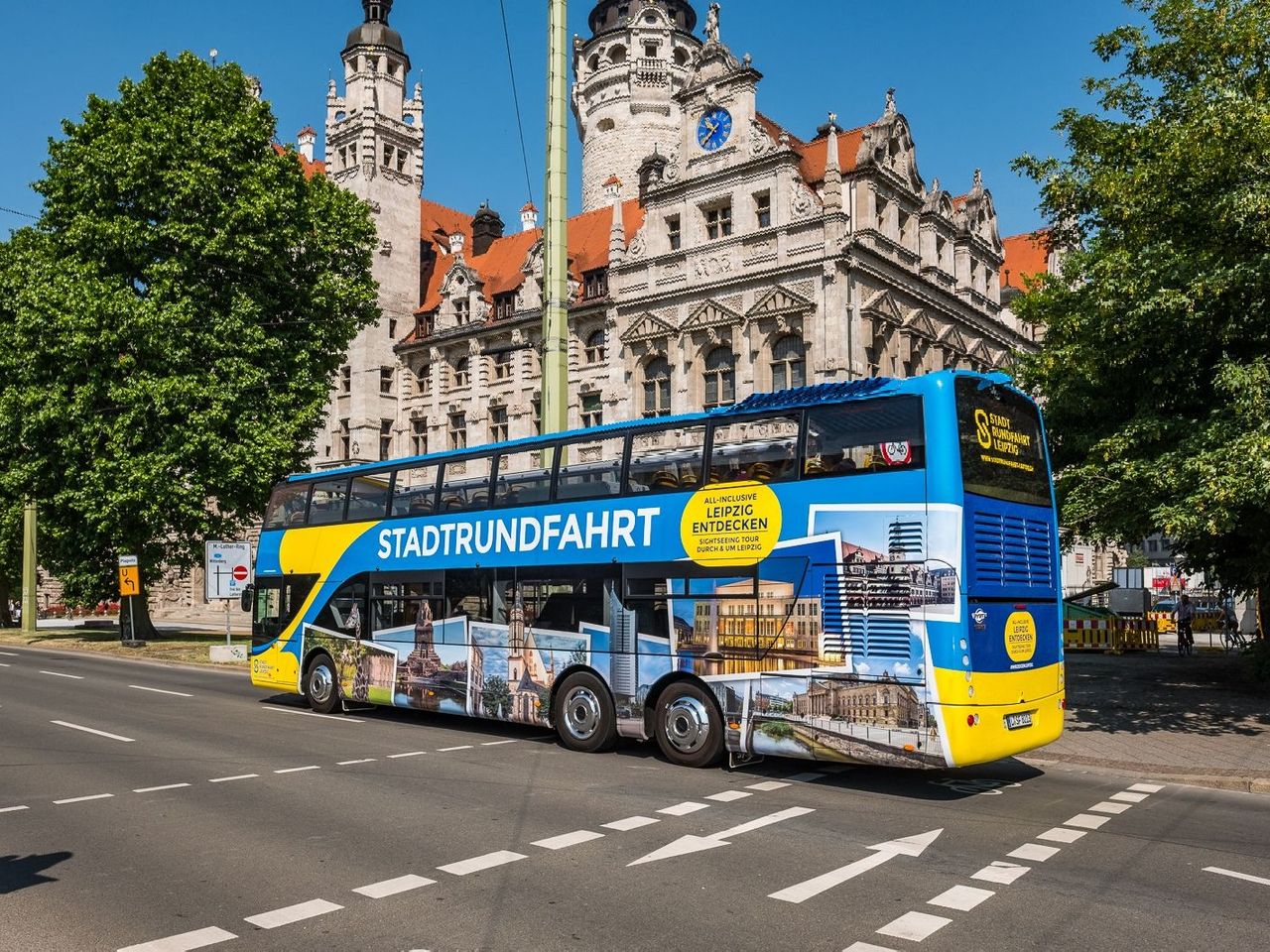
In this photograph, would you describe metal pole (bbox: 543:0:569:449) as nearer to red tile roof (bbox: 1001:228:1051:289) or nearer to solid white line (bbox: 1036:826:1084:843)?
solid white line (bbox: 1036:826:1084:843)

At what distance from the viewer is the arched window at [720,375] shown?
40.9 metres

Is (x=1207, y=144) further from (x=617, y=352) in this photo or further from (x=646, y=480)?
(x=617, y=352)

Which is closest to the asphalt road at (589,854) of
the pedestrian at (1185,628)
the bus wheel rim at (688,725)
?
the bus wheel rim at (688,725)

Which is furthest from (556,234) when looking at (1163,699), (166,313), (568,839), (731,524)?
(166,313)

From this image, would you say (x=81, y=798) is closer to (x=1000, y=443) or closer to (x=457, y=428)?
(x=1000, y=443)

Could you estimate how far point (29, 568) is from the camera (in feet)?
128

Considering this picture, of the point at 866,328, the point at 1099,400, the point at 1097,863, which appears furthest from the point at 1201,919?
the point at 866,328

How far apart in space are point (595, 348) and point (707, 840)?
39.8m

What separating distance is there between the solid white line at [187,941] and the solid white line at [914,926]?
372cm

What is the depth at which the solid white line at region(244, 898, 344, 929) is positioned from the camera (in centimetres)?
613

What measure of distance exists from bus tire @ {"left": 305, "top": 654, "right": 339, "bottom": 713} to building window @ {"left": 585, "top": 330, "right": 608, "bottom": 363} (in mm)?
30485

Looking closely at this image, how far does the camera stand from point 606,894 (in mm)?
6711

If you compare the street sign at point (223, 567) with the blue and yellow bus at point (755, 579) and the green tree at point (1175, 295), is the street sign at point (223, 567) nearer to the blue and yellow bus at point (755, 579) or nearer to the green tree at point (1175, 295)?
the blue and yellow bus at point (755, 579)

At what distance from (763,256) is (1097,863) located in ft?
112
